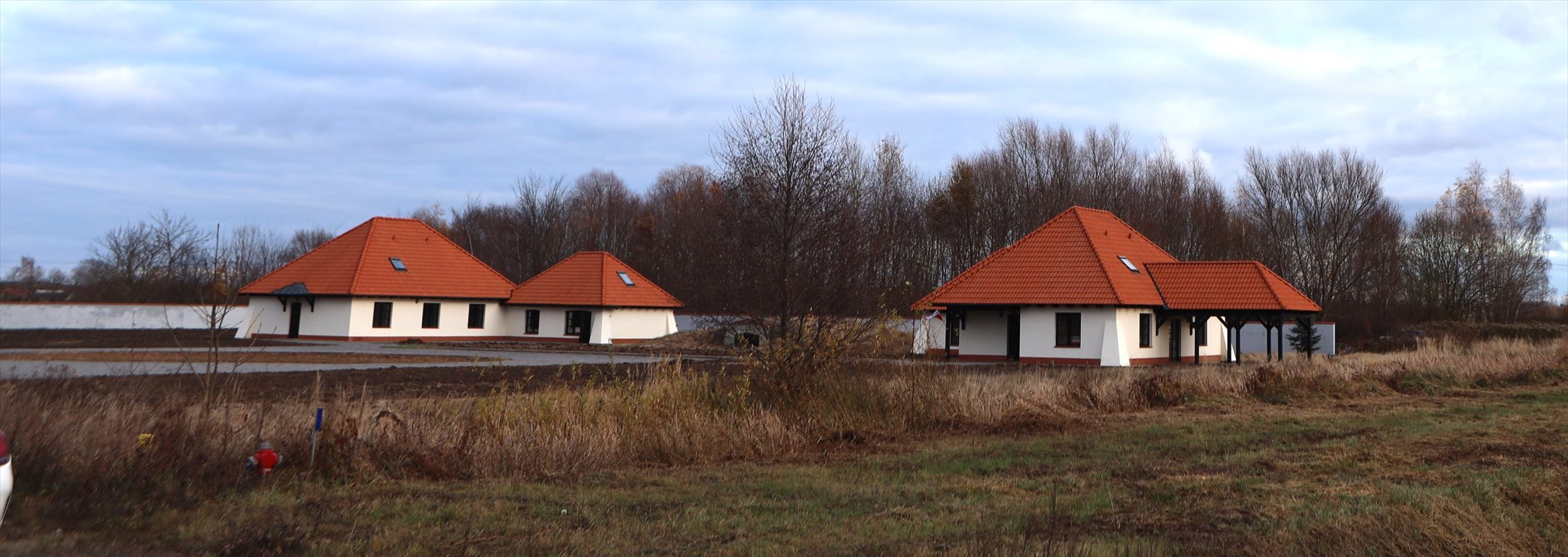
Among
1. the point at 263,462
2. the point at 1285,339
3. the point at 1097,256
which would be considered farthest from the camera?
the point at 1285,339

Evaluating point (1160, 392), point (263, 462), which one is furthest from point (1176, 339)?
point (263, 462)

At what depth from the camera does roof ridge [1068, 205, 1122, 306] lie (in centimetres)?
3241

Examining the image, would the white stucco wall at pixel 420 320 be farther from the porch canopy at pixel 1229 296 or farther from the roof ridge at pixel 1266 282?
the roof ridge at pixel 1266 282

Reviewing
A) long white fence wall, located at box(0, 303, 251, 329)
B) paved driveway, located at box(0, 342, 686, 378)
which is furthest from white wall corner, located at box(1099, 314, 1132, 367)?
long white fence wall, located at box(0, 303, 251, 329)

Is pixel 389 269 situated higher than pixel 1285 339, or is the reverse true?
pixel 389 269

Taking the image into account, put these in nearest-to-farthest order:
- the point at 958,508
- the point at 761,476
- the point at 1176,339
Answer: the point at 958,508 < the point at 761,476 < the point at 1176,339

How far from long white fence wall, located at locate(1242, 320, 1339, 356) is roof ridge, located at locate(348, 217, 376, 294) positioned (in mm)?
37351

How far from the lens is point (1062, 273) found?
3447 centimetres

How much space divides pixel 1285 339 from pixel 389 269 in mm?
39467

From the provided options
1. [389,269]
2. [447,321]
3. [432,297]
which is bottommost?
[447,321]

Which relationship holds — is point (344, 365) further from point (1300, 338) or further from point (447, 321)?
point (1300, 338)

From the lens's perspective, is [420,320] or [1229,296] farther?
[420,320]

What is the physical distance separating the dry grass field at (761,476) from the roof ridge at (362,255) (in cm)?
3129

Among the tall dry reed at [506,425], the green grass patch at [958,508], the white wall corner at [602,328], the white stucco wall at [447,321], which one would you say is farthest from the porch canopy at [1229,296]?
the white stucco wall at [447,321]
